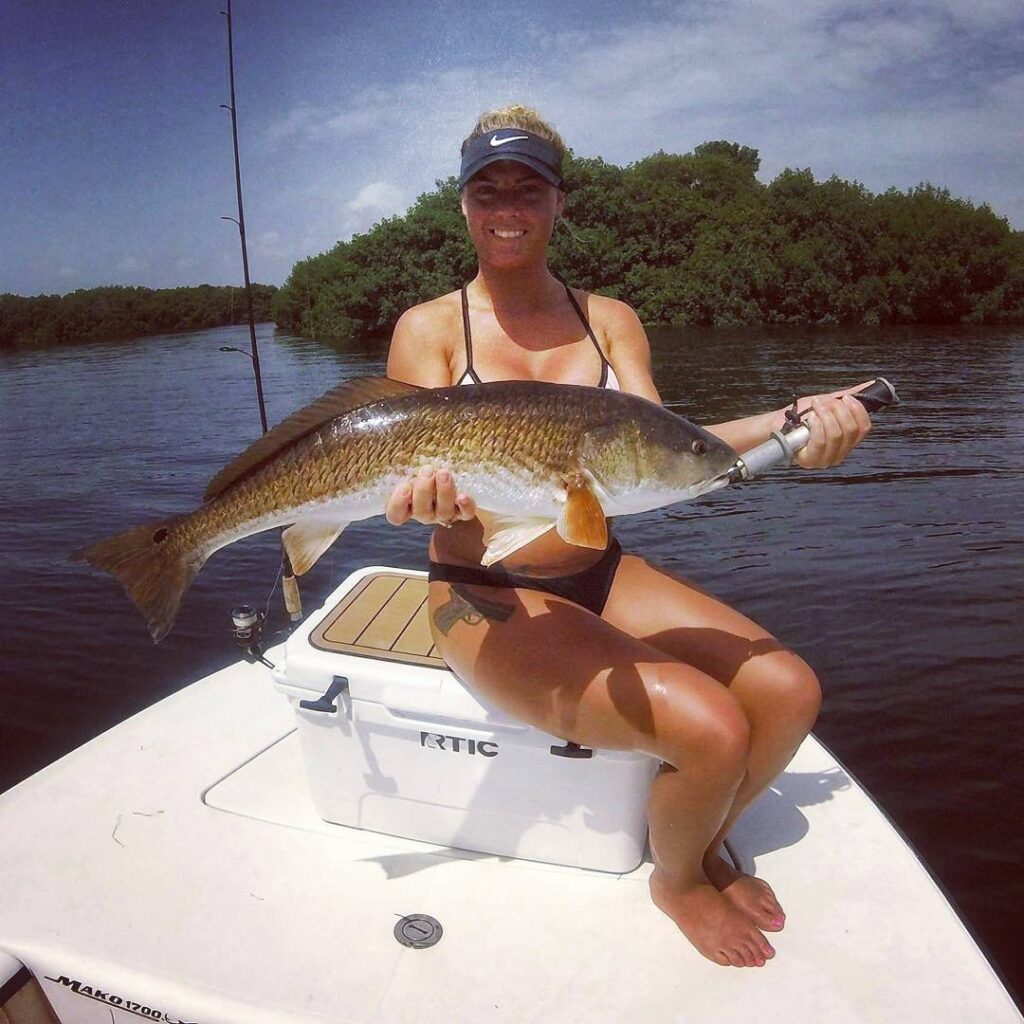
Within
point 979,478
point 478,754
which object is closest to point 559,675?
point 478,754

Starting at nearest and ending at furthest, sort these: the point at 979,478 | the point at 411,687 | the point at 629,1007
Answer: the point at 629,1007, the point at 411,687, the point at 979,478

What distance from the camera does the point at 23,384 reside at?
29625mm

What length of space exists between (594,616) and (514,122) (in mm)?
1821

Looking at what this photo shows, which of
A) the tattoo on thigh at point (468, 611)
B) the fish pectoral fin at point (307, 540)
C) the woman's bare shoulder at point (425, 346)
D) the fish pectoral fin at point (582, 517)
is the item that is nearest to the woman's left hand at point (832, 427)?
the fish pectoral fin at point (582, 517)

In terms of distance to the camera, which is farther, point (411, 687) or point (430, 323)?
point (430, 323)

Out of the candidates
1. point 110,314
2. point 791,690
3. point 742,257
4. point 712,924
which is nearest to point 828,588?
point 791,690

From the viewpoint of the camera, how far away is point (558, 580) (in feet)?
9.86

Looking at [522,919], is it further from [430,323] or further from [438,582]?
[430,323]

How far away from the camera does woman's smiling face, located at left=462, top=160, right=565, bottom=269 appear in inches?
118

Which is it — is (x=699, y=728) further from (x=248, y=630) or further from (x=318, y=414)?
(x=248, y=630)

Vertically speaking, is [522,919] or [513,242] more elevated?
[513,242]

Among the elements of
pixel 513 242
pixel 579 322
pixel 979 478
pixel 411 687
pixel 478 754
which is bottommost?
pixel 979 478

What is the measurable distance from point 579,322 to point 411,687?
165 centimetres

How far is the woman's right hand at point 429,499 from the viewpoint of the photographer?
259 cm
